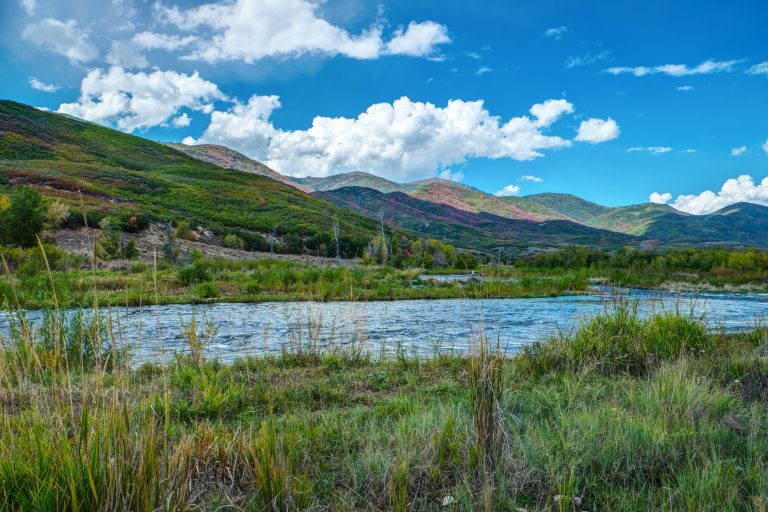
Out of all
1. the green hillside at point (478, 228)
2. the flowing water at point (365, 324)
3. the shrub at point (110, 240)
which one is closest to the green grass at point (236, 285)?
the flowing water at point (365, 324)

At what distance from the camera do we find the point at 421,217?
171m

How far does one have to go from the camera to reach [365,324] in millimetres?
12883

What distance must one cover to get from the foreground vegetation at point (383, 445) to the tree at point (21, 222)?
3022 centimetres

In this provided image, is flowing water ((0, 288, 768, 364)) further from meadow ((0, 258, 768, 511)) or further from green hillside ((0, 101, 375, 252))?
green hillside ((0, 101, 375, 252))

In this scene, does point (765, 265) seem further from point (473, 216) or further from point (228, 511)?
point (473, 216)

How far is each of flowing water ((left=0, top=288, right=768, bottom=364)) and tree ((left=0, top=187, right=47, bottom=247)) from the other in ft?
60.0

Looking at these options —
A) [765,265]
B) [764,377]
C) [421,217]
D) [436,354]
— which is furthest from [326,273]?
[421,217]

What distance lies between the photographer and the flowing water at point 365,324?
808 centimetres

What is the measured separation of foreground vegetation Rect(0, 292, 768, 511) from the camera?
2.09m

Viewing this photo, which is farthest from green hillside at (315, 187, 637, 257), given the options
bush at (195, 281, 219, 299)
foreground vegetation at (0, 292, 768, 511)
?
foreground vegetation at (0, 292, 768, 511)

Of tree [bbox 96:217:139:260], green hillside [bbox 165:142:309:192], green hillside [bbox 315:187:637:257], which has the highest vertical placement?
green hillside [bbox 165:142:309:192]

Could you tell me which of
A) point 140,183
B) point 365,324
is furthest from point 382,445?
point 140,183

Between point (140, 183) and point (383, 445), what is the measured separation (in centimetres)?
8202

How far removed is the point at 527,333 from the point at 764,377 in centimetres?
622
